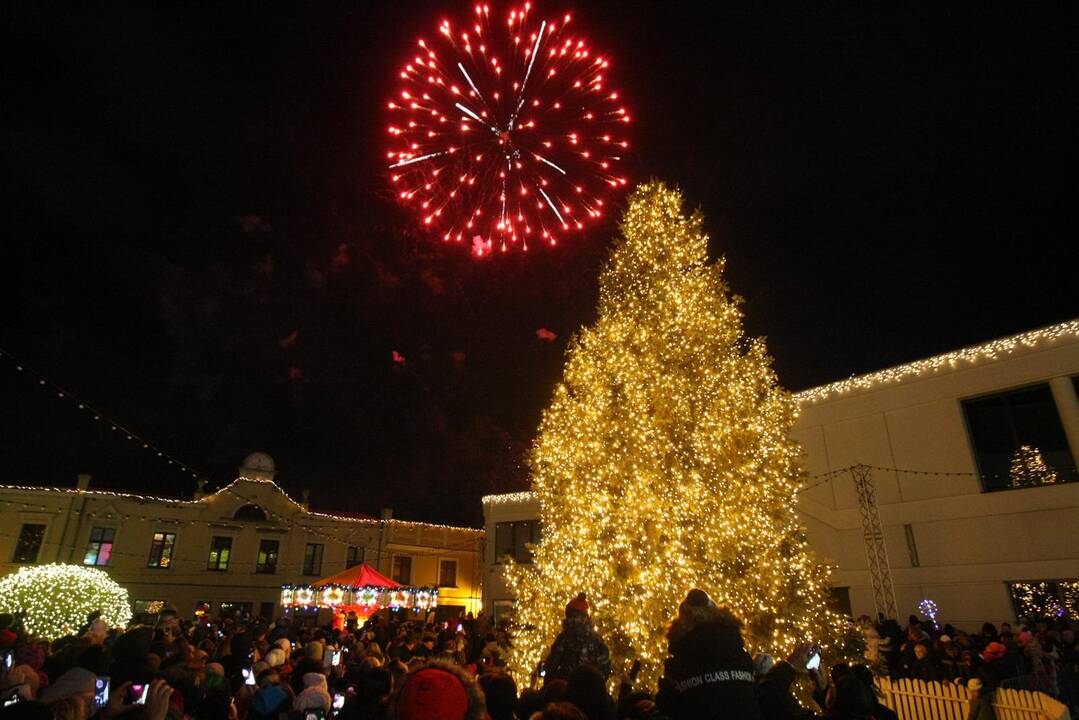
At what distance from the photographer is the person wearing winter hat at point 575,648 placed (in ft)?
22.8

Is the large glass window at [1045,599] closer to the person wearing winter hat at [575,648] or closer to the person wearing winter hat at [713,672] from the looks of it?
the person wearing winter hat at [575,648]

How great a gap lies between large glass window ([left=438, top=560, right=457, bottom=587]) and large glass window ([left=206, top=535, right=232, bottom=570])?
1318cm

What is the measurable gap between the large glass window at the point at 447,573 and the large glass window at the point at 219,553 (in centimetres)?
1318

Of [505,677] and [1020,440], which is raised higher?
[1020,440]

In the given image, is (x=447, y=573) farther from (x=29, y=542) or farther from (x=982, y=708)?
(x=982, y=708)

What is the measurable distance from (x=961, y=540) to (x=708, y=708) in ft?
49.6

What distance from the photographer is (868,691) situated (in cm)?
571

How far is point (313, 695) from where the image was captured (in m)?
6.44

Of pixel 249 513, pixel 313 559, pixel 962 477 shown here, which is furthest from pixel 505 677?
pixel 313 559

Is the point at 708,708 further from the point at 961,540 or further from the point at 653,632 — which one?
the point at 961,540

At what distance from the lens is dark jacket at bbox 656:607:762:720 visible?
3648 mm

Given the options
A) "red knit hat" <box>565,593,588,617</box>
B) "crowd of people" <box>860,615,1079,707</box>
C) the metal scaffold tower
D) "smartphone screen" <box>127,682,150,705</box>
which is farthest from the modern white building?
"smartphone screen" <box>127,682,150,705</box>

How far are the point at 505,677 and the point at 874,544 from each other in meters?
15.2

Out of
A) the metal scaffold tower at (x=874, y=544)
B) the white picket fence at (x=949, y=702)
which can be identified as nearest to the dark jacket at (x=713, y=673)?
the white picket fence at (x=949, y=702)
